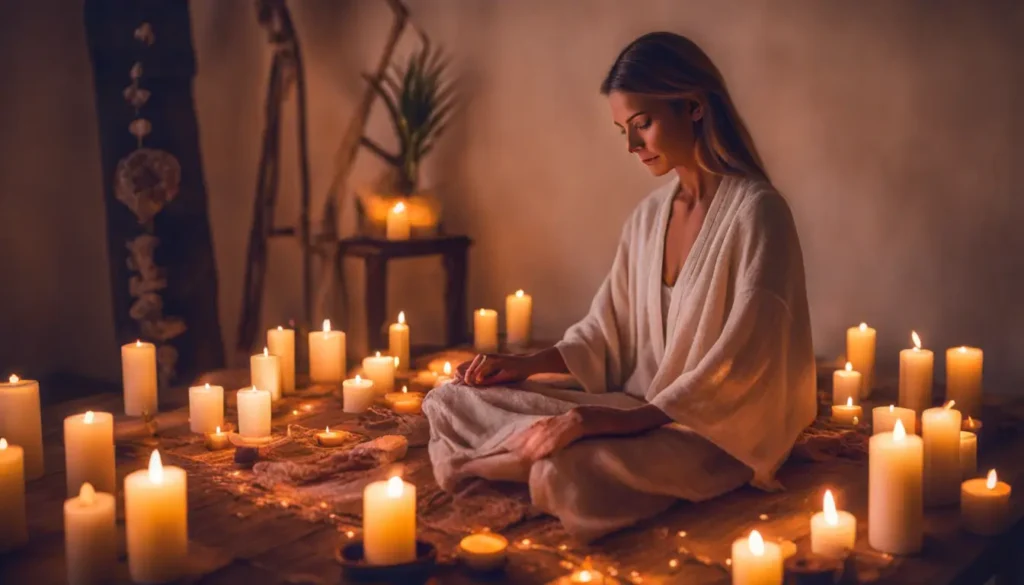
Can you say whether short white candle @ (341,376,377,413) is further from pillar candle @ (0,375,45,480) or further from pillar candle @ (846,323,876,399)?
pillar candle @ (846,323,876,399)

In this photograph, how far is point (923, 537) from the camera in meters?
2.08

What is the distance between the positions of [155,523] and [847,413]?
5.84 feet

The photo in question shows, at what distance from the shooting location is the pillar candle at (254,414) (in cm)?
273

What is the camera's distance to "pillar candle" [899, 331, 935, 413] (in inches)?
115

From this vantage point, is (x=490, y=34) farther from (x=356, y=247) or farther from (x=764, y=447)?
(x=764, y=447)

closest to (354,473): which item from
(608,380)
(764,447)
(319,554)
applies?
(319,554)

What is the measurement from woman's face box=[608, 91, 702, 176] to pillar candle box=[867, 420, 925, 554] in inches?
31.8

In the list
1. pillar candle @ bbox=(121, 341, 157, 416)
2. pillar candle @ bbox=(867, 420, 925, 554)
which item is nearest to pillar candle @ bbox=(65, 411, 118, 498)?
pillar candle @ bbox=(121, 341, 157, 416)

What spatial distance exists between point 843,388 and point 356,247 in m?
1.77

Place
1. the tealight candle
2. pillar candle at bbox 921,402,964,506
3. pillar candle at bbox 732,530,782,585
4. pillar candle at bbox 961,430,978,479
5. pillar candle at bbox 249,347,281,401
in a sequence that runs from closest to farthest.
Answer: pillar candle at bbox 732,530,782,585 < pillar candle at bbox 921,402,964,506 < pillar candle at bbox 961,430,978,479 < the tealight candle < pillar candle at bbox 249,347,281,401

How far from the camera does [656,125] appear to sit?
243 centimetres

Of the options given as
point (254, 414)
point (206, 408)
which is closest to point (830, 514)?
point (254, 414)

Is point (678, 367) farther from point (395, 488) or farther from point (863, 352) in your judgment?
point (863, 352)

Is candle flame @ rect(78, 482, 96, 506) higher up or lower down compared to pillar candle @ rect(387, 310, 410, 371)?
higher up
